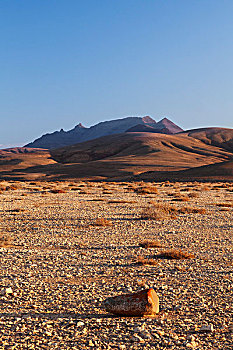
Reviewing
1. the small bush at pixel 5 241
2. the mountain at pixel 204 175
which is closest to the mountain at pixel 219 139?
the mountain at pixel 204 175

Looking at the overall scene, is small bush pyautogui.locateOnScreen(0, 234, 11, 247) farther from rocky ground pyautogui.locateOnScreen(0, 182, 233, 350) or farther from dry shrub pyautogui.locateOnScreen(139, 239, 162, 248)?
dry shrub pyautogui.locateOnScreen(139, 239, 162, 248)

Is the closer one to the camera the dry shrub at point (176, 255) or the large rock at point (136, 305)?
the large rock at point (136, 305)

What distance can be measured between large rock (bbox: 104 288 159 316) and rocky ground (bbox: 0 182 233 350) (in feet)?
0.37

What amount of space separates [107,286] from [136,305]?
2.01 m

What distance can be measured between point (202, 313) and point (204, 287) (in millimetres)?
1533

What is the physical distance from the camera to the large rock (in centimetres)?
622

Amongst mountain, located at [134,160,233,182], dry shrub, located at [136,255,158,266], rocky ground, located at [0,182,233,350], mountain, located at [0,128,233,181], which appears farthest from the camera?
mountain, located at [0,128,233,181]

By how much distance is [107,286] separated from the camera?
26.7 ft

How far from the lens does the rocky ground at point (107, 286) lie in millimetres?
5605

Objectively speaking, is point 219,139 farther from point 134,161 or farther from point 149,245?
point 149,245

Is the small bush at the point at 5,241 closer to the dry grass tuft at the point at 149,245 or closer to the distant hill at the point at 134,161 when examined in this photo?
the dry grass tuft at the point at 149,245

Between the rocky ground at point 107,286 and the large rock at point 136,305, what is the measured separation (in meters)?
0.11

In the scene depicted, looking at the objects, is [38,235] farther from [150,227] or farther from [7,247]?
[150,227]

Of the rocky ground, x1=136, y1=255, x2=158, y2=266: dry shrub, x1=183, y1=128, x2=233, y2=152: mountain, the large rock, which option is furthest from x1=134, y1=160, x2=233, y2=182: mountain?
x1=183, y1=128, x2=233, y2=152: mountain
